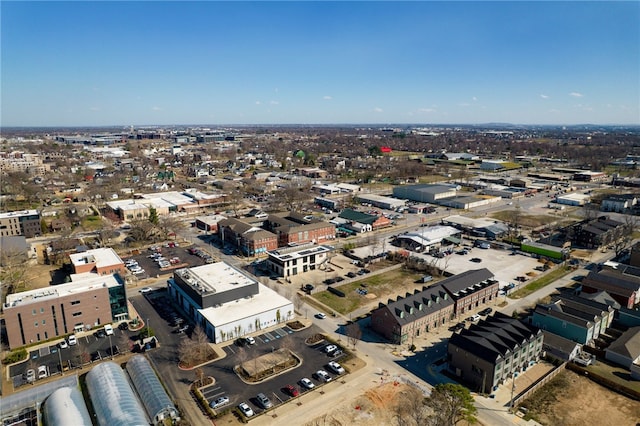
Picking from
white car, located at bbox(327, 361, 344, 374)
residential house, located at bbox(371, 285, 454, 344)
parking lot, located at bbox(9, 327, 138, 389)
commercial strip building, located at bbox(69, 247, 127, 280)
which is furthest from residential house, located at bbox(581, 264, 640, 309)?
commercial strip building, located at bbox(69, 247, 127, 280)

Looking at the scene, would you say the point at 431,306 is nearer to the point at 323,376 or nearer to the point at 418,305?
the point at 418,305

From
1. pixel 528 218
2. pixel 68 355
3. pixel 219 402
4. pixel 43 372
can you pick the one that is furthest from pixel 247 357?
pixel 528 218

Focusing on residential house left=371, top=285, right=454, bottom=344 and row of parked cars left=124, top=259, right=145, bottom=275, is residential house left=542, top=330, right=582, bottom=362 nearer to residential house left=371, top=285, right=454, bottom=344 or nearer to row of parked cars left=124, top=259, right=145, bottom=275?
residential house left=371, top=285, right=454, bottom=344

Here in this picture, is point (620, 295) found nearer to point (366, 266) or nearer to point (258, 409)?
point (366, 266)

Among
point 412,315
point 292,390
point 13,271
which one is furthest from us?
point 13,271

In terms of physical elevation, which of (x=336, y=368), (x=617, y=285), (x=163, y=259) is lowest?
(x=336, y=368)

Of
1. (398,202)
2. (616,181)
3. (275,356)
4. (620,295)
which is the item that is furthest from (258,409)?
(616,181)

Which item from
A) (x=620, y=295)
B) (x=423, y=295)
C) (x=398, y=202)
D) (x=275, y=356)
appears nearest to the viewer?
(x=275, y=356)

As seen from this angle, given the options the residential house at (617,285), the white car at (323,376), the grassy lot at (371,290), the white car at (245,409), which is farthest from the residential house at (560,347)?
the white car at (245,409)

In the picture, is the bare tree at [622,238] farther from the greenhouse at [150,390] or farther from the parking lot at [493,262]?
the greenhouse at [150,390]
